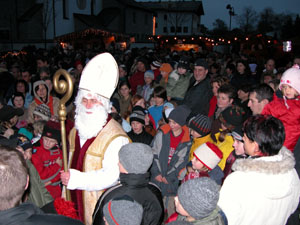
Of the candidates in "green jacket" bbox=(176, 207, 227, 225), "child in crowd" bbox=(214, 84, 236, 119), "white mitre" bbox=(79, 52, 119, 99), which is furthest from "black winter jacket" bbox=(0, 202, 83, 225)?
"child in crowd" bbox=(214, 84, 236, 119)

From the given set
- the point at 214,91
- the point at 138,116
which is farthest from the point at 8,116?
the point at 214,91

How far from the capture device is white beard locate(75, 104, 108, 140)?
315 cm

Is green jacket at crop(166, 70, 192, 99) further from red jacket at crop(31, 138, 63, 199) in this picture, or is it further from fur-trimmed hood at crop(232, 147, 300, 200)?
fur-trimmed hood at crop(232, 147, 300, 200)

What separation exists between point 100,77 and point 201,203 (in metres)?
1.80

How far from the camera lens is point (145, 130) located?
5.33 meters

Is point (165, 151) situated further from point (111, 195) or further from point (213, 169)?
point (111, 195)

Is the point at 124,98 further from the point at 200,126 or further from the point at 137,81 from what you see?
the point at 200,126

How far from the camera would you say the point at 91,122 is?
3.16 meters

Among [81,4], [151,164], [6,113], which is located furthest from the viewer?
[81,4]

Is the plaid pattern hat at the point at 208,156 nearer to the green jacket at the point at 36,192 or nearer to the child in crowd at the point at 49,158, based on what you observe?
the green jacket at the point at 36,192

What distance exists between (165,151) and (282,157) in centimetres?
205

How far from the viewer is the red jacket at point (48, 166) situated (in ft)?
13.4

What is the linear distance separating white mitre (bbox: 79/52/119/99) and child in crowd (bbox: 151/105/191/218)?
1358 millimetres

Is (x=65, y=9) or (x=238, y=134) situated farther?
(x=65, y=9)
